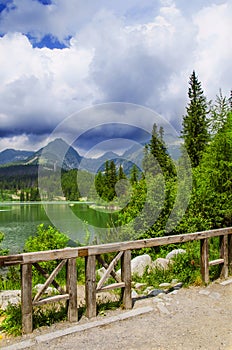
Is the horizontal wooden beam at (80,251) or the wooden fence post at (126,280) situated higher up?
the horizontal wooden beam at (80,251)

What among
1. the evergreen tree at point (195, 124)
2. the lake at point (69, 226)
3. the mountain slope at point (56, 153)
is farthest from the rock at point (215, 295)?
the evergreen tree at point (195, 124)

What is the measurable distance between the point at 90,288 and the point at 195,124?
98.0 ft

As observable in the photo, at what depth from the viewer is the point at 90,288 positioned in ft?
16.1

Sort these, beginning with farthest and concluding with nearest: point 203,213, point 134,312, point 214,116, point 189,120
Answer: point 189,120
point 214,116
point 203,213
point 134,312

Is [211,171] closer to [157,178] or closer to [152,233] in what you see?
[157,178]

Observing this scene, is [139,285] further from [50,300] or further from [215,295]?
[50,300]

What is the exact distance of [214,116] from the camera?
17531 mm

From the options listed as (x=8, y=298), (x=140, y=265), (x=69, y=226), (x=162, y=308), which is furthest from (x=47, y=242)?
(x=69, y=226)

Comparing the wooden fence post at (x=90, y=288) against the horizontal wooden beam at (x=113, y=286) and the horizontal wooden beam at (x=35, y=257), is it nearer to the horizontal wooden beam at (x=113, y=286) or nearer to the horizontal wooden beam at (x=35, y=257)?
the horizontal wooden beam at (x=113, y=286)

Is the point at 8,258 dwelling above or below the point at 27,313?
above

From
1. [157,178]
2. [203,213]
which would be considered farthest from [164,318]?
[203,213]

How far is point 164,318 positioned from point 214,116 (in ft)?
47.5

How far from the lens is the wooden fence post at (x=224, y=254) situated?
6664 mm

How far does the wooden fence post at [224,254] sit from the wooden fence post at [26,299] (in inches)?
158
